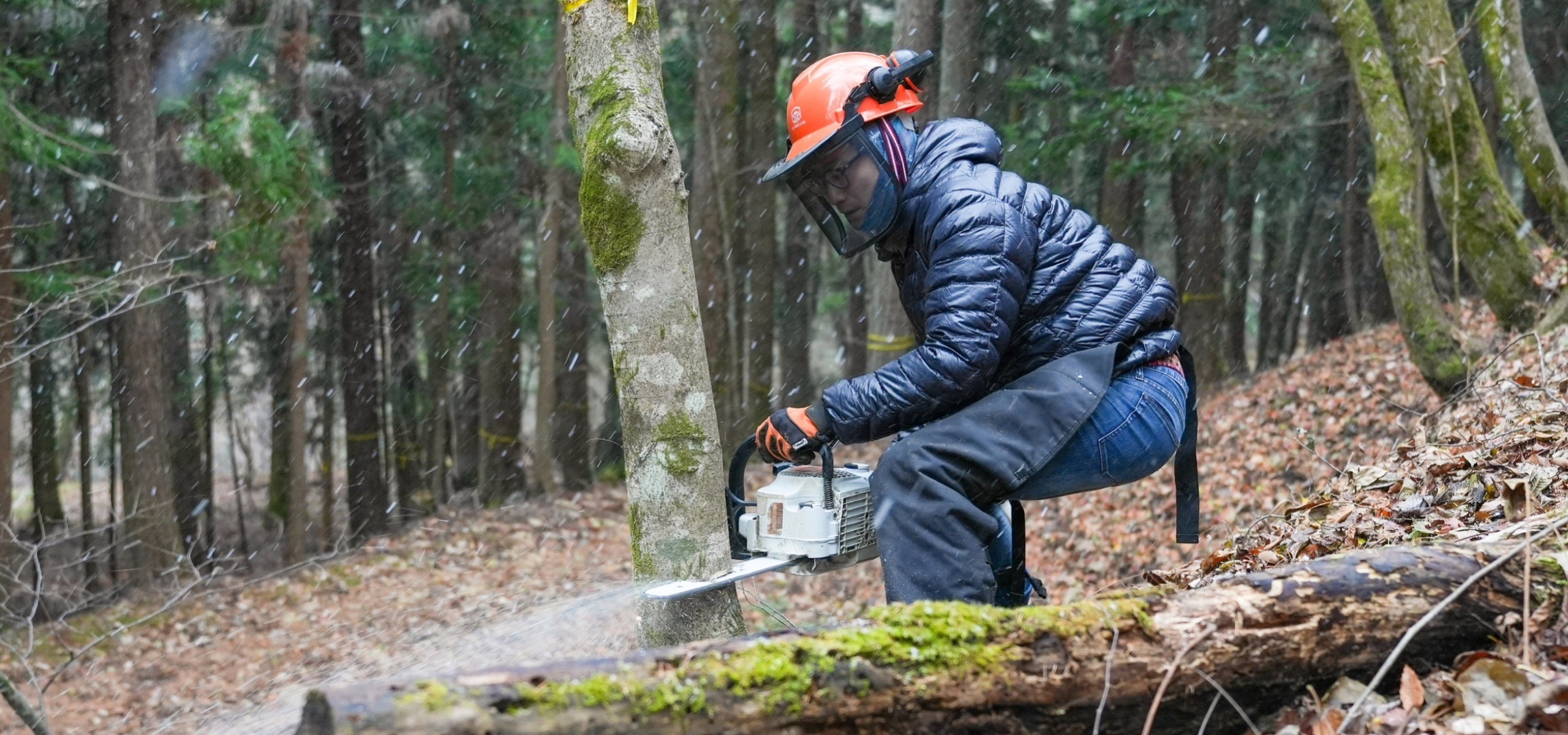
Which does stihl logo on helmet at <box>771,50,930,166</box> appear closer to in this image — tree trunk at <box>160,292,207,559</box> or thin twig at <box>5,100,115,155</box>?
thin twig at <box>5,100,115,155</box>

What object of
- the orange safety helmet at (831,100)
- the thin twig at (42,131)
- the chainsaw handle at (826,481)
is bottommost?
the chainsaw handle at (826,481)

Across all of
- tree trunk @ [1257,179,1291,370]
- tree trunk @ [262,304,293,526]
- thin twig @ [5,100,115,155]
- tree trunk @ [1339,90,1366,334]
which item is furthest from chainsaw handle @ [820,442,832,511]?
tree trunk @ [1257,179,1291,370]

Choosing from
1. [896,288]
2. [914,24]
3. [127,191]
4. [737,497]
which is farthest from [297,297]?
[737,497]

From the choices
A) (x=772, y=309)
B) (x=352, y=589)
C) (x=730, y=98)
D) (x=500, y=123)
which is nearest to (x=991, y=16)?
(x=730, y=98)

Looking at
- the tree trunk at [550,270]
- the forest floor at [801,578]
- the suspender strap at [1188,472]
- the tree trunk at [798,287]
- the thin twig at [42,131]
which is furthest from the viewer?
the tree trunk at [798,287]

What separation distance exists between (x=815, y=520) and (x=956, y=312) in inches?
30.8

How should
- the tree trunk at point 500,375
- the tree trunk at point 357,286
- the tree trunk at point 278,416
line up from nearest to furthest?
the tree trunk at point 357,286, the tree trunk at point 500,375, the tree trunk at point 278,416

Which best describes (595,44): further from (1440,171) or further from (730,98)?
(730,98)

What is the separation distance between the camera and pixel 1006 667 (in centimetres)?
219

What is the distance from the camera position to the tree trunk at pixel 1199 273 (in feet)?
50.0

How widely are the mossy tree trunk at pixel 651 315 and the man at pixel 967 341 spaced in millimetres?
295

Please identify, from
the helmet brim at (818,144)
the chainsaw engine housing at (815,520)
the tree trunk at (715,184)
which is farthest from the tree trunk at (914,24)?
the chainsaw engine housing at (815,520)

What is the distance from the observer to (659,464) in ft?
11.5

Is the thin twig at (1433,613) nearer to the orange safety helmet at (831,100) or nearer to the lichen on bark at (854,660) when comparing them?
the lichen on bark at (854,660)
